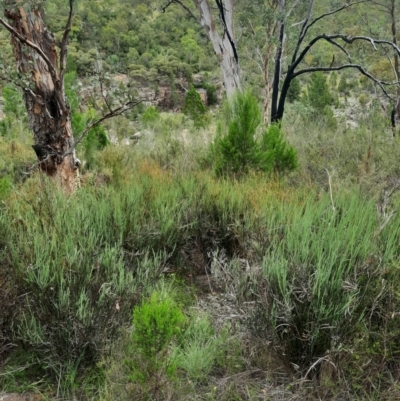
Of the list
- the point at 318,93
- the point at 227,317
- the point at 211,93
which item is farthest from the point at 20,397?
the point at 211,93

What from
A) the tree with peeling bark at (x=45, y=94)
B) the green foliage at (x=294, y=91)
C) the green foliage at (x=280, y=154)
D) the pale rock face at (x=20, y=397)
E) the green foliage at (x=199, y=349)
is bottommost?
the pale rock face at (x=20, y=397)

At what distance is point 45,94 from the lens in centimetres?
382

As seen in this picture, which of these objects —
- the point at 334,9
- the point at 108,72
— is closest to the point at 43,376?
the point at 108,72

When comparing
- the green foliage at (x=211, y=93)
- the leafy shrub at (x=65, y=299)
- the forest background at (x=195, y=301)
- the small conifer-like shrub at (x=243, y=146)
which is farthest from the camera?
the green foliage at (x=211, y=93)

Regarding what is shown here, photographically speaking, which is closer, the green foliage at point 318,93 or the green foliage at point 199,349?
the green foliage at point 199,349

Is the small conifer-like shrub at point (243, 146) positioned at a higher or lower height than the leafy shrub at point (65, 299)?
higher

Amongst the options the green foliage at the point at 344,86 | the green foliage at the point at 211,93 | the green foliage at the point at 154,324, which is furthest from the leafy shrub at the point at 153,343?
the green foliage at the point at 211,93

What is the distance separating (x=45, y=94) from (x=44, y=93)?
0.01m

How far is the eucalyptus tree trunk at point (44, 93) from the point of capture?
3.66m

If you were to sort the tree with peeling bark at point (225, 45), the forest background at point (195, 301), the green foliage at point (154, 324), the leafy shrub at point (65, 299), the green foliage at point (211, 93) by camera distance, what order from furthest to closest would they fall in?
the green foliage at point (211, 93), the tree with peeling bark at point (225, 45), the leafy shrub at point (65, 299), the forest background at point (195, 301), the green foliage at point (154, 324)

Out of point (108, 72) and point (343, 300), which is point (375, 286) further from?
point (108, 72)

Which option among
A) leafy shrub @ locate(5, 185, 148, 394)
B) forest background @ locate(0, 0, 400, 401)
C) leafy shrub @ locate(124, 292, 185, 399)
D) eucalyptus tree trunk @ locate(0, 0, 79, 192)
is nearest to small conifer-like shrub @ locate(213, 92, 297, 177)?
forest background @ locate(0, 0, 400, 401)

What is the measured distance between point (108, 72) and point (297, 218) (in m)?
2.37

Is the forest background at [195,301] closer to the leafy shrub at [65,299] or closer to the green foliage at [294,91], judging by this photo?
the leafy shrub at [65,299]
